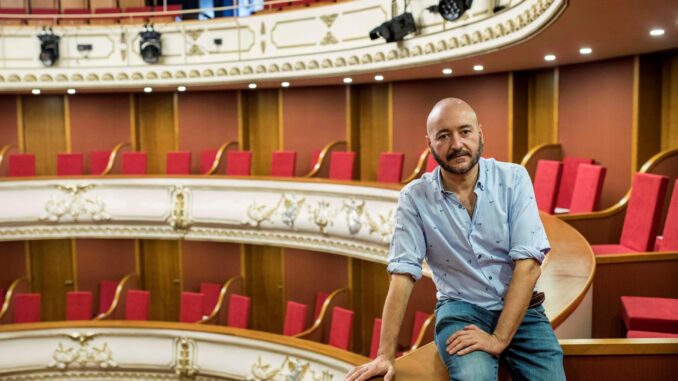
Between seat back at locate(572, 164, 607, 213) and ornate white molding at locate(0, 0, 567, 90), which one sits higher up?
ornate white molding at locate(0, 0, 567, 90)

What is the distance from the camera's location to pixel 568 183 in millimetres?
5230

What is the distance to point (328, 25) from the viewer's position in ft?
20.7

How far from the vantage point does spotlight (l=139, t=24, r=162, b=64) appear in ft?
23.4

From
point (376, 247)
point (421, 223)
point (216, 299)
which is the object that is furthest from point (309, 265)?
point (421, 223)

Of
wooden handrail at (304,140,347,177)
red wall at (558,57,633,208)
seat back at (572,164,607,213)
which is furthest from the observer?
wooden handrail at (304,140,347,177)

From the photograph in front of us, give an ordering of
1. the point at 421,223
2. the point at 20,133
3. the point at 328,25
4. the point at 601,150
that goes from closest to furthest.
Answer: the point at 421,223 < the point at 601,150 < the point at 328,25 < the point at 20,133

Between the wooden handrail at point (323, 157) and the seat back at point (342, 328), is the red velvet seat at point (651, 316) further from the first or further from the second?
the wooden handrail at point (323, 157)

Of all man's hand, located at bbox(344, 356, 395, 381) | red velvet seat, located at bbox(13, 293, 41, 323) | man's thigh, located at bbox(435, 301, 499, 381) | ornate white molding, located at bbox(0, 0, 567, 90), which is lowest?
red velvet seat, located at bbox(13, 293, 41, 323)

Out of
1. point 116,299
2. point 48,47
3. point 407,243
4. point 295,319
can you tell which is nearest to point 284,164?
point 295,319

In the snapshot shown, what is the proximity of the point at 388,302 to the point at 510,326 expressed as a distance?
8.5 inches

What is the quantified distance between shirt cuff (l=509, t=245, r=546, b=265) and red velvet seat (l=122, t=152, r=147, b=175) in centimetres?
703

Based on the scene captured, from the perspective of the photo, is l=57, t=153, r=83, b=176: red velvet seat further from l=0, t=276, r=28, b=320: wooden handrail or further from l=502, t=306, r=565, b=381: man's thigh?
l=502, t=306, r=565, b=381: man's thigh

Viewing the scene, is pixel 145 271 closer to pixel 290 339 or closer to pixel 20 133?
pixel 20 133

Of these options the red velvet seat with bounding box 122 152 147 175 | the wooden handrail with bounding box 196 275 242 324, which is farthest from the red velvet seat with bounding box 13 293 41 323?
the wooden handrail with bounding box 196 275 242 324
